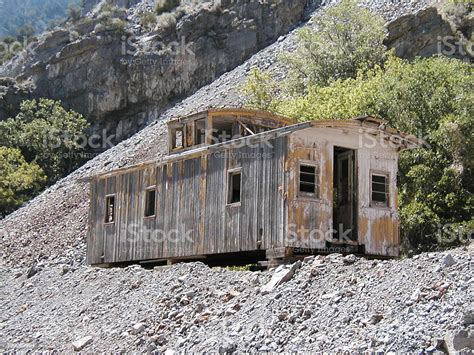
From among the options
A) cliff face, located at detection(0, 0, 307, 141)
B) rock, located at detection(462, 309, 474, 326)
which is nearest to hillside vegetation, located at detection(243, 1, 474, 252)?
rock, located at detection(462, 309, 474, 326)

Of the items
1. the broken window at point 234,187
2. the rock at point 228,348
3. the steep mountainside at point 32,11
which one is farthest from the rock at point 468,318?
the steep mountainside at point 32,11

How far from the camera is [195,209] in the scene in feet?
73.1

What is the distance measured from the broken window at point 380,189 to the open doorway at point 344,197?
64 centimetres

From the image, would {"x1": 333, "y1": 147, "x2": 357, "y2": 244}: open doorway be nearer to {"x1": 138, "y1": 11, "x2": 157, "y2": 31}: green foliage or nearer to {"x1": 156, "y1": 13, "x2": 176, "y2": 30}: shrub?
{"x1": 156, "y1": 13, "x2": 176, "y2": 30}: shrub

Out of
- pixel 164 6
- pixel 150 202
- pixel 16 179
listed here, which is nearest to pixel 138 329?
pixel 150 202

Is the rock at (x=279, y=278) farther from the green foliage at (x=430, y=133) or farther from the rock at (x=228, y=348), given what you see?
the green foliage at (x=430, y=133)

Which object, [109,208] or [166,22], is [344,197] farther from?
[166,22]

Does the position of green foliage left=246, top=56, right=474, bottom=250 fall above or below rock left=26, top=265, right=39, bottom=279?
above

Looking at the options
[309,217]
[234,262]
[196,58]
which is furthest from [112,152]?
[309,217]

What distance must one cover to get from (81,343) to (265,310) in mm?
4983

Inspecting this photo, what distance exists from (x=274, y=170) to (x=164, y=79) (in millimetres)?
47929

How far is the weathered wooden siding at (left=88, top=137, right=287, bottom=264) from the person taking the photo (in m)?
19.8

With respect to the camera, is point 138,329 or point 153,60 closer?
point 138,329

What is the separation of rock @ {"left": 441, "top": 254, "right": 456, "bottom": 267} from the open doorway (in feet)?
21.6
